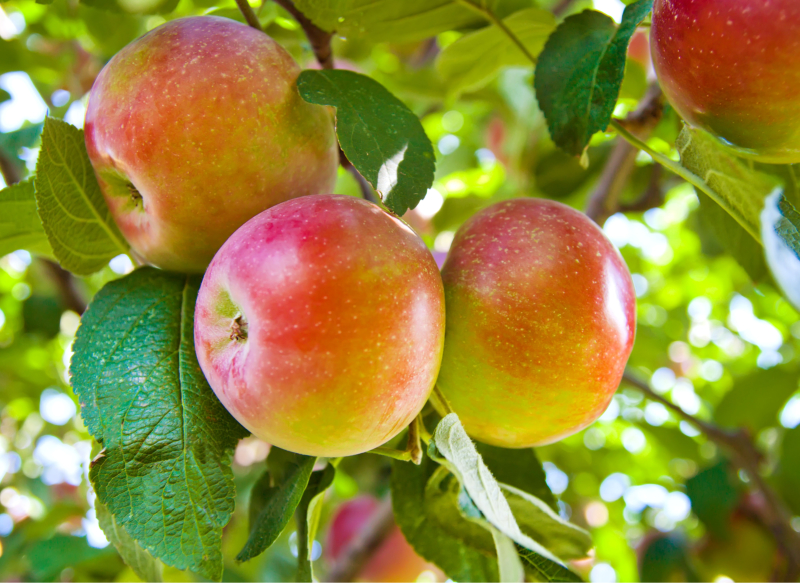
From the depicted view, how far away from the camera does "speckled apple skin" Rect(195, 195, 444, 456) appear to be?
0.50 metres

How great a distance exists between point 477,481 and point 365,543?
1.21 meters

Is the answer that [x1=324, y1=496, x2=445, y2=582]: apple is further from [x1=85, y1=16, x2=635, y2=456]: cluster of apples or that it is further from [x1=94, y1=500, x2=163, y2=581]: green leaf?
[x1=85, y1=16, x2=635, y2=456]: cluster of apples

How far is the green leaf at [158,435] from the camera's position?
21.9 inches

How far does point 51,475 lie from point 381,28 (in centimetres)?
237

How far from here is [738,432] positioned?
1.57 m

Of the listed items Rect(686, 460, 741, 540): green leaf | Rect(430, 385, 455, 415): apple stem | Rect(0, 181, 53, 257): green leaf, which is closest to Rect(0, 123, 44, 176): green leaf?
Rect(0, 181, 53, 257): green leaf

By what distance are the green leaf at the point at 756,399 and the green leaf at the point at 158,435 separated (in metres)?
1.42

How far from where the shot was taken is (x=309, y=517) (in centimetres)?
65

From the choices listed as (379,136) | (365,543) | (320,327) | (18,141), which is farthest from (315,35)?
(365,543)

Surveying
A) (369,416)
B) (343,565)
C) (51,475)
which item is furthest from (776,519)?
(51,475)

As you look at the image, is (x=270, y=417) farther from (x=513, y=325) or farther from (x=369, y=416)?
(x=513, y=325)

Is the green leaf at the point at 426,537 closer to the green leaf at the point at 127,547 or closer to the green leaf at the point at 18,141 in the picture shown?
the green leaf at the point at 127,547

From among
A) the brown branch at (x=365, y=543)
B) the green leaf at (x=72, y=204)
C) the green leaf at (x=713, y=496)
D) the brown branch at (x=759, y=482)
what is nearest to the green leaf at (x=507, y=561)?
the green leaf at (x=72, y=204)

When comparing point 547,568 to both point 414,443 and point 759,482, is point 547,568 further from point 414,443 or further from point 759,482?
point 759,482
